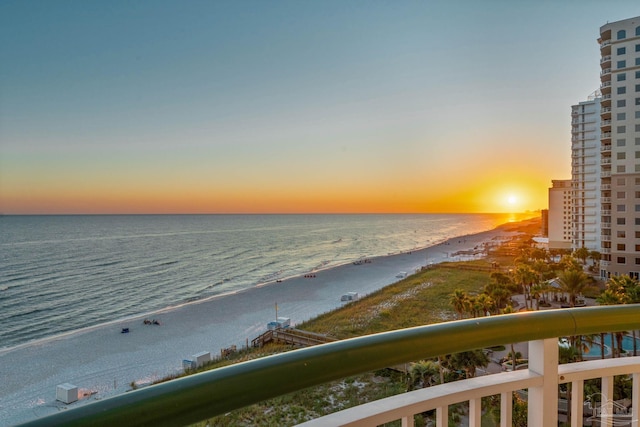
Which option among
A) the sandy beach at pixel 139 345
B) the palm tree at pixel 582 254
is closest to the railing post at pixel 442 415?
the sandy beach at pixel 139 345

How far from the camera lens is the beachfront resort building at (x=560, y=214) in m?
36.4

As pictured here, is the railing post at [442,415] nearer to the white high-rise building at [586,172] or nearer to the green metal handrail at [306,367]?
the green metal handrail at [306,367]

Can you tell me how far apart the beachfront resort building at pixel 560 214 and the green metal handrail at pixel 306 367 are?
133 feet

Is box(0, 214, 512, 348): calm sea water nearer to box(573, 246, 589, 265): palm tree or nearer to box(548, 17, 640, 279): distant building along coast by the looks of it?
box(573, 246, 589, 265): palm tree

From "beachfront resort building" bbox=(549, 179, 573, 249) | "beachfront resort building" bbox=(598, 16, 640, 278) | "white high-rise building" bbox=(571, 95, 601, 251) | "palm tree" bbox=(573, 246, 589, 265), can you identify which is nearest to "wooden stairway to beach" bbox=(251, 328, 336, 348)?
"beachfront resort building" bbox=(598, 16, 640, 278)

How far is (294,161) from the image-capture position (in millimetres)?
43125

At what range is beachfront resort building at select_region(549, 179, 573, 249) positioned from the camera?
119ft

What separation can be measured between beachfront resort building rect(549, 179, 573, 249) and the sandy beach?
68.6ft

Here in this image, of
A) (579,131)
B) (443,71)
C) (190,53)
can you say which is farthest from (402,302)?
(579,131)

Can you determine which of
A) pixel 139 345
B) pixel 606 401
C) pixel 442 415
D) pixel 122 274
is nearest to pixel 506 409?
pixel 442 415

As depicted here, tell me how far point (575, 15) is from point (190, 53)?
600 inches

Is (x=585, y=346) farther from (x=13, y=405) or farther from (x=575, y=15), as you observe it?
(x=13, y=405)

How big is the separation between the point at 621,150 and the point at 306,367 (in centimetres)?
2726

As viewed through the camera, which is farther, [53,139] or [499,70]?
[53,139]
